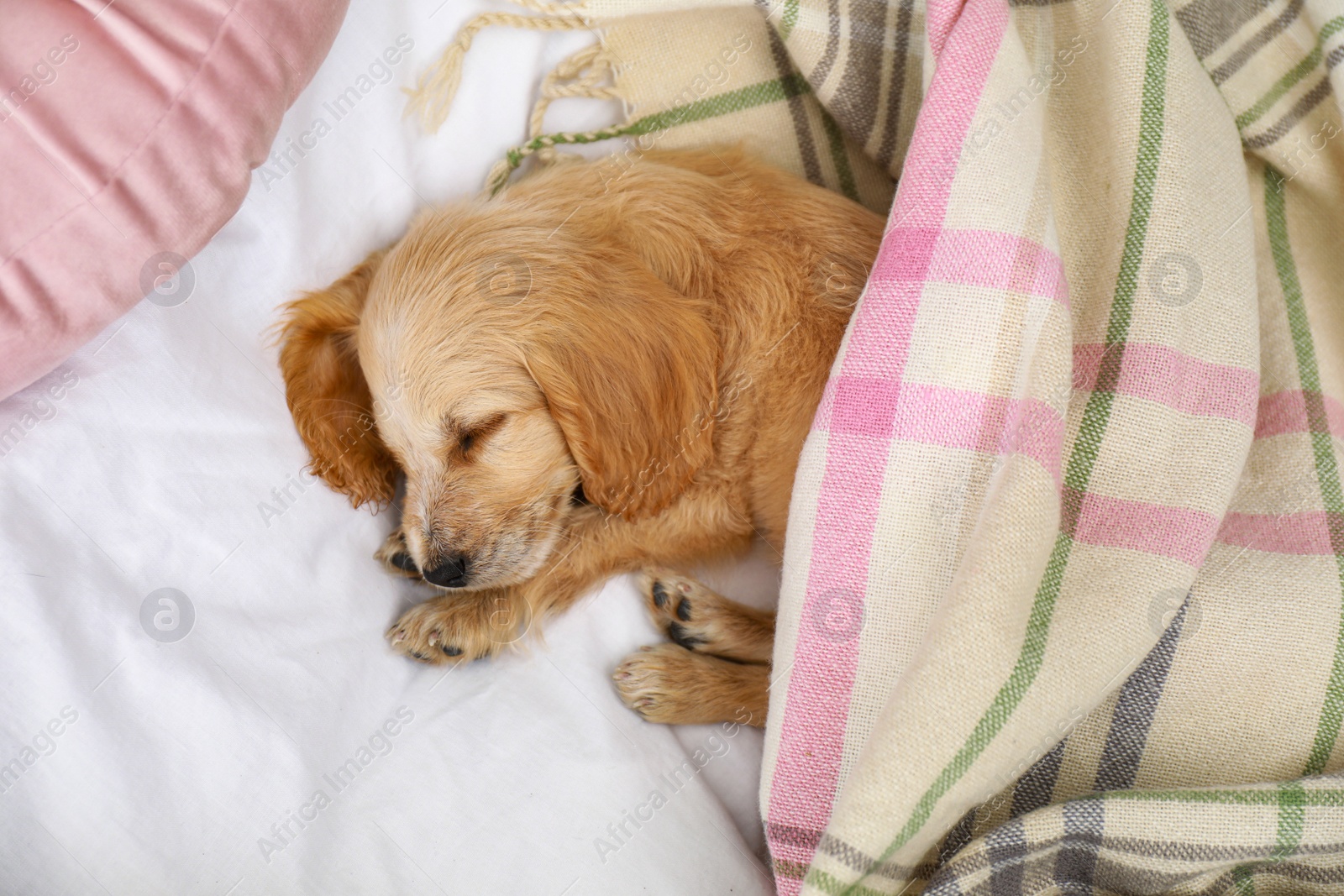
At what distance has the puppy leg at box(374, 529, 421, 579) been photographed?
204 cm

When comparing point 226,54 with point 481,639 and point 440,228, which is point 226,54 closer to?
point 440,228

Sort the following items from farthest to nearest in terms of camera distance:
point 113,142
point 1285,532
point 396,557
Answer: point 396,557 → point 1285,532 → point 113,142

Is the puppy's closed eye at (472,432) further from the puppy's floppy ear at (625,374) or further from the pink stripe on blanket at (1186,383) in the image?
the pink stripe on blanket at (1186,383)

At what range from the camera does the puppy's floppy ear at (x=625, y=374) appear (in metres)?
1.79

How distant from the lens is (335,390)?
209cm

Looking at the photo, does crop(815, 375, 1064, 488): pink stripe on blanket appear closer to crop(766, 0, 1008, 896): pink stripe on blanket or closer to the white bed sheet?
crop(766, 0, 1008, 896): pink stripe on blanket

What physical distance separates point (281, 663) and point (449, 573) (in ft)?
1.26

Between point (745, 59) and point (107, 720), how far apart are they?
192 cm

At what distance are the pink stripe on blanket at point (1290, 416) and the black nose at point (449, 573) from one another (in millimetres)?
1695

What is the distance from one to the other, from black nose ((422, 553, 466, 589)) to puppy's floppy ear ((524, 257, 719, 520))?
332 millimetres

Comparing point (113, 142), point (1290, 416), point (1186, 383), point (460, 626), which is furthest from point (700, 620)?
point (113, 142)

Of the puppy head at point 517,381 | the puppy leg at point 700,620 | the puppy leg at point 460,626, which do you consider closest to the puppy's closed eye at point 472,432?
the puppy head at point 517,381

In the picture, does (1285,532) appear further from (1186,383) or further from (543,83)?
(543,83)

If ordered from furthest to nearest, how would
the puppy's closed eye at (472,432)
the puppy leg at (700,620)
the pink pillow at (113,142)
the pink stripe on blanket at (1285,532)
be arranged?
the puppy leg at (700,620) < the puppy's closed eye at (472,432) < the pink stripe on blanket at (1285,532) < the pink pillow at (113,142)
